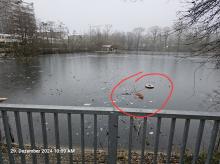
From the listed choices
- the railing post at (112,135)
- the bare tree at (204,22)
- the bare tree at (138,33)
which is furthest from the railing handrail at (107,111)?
the bare tree at (138,33)

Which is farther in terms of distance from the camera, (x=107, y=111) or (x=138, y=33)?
(x=138, y=33)

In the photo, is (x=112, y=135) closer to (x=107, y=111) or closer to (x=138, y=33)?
(x=107, y=111)

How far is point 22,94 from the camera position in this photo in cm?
885

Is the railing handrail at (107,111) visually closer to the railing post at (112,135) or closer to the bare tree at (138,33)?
the railing post at (112,135)

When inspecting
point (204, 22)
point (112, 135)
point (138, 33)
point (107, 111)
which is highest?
point (138, 33)

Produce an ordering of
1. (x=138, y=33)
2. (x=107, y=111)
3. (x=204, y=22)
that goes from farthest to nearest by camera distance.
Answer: (x=138, y=33), (x=204, y=22), (x=107, y=111)

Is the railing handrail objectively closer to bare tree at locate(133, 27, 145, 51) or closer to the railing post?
the railing post

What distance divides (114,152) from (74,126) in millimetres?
3814

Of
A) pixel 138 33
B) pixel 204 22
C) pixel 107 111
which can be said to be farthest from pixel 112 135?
pixel 138 33

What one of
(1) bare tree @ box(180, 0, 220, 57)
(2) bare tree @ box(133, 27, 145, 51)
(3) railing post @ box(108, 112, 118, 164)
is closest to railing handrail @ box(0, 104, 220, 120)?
(3) railing post @ box(108, 112, 118, 164)

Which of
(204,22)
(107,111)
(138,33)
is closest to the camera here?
(107,111)

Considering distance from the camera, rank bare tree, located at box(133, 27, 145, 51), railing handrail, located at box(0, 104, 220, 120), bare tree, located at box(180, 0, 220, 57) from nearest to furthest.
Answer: railing handrail, located at box(0, 104, 220, 120) < bare tree, located at box(180, 0, 220, 57) < bare tree, located at box(133, 27, 145, 51)

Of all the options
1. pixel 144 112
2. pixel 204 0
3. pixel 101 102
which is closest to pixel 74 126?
pixel 101 102

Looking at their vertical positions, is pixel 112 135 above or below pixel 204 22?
below
